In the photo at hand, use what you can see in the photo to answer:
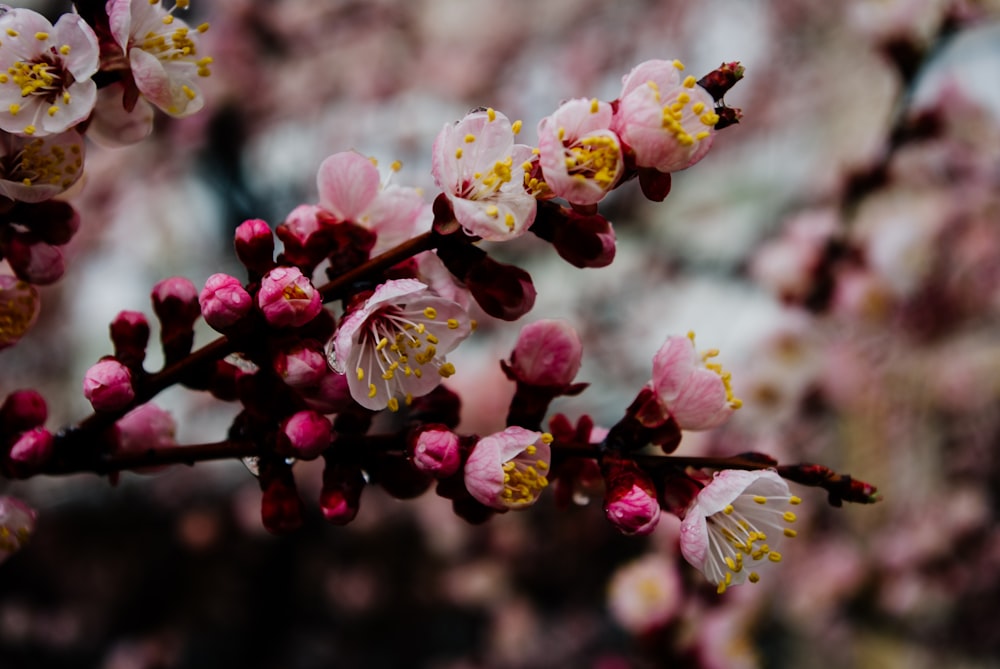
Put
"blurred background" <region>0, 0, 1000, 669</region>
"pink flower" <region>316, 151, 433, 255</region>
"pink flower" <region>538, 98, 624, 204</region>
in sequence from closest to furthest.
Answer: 1. "pink flower" <region>538, 98, 624, 204</region>
2. "pink flower" <region>316, 151, 433, 255</region>
3. "blurred background" <region>0, 0, 1000, 669</region>

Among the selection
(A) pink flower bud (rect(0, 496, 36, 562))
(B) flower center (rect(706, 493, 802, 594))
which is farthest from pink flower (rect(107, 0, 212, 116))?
(B) flower center (rect(706, 493, 802, 594))

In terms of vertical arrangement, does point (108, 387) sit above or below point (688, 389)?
below

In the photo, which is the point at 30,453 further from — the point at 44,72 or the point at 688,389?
the point at 688,389

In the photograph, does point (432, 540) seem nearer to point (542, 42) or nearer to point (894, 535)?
point (894, 535)

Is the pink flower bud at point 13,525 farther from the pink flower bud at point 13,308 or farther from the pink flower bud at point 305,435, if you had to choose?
the pink flower bud at point 305,435

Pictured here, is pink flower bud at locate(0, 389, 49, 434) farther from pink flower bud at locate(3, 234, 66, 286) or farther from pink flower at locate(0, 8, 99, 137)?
pink flower at locate(0, 8, 99, 137)

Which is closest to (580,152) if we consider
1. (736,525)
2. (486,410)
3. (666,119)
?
(666,119)

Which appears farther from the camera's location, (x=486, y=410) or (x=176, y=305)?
(x=486, y=410)

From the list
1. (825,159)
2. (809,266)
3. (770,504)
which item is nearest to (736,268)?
(825,159)
